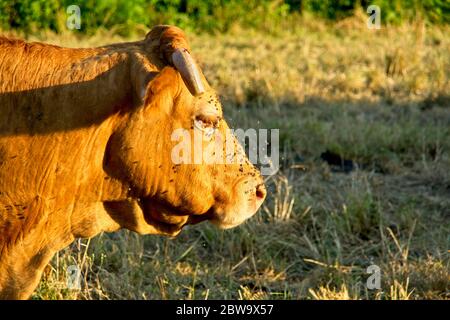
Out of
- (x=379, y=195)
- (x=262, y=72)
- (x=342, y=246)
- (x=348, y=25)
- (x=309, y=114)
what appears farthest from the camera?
(x=348, y=25)

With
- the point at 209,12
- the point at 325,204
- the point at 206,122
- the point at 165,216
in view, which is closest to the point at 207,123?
the point at 206,122

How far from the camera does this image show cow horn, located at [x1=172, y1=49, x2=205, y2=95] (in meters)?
3.72

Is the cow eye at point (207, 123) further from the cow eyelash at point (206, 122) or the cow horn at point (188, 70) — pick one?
the cow horn at point (188, 70)

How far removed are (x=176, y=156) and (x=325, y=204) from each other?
3309 mm

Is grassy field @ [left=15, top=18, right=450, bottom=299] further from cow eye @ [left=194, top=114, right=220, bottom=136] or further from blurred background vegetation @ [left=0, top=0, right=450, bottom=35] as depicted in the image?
blurred background vegetation @ [left=0, top=0, right=450, bottom=35]

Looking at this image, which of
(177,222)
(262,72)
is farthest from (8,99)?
(262,72)

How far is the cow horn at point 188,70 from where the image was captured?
3719 millimetres

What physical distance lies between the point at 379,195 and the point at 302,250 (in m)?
1.14

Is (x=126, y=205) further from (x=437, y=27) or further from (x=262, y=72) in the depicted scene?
(x=437, y=27)

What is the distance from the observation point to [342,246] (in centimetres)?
651

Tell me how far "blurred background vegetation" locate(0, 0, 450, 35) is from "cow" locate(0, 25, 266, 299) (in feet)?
32.7

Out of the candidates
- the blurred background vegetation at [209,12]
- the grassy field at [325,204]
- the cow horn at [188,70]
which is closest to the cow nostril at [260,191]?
the cow horn at [188,70]

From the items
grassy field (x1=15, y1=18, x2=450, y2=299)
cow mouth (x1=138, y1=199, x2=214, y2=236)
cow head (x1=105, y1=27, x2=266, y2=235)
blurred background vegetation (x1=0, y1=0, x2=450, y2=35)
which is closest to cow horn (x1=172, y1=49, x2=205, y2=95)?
cow head (x1=105, y1=27, x2=266, y2=235)

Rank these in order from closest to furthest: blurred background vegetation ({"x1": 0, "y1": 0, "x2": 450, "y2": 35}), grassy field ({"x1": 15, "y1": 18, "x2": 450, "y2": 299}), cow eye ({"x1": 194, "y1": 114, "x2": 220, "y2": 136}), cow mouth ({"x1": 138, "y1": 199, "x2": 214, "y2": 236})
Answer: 1. cow eye ({"x1": 194, "y1": 114, "x2": 220, "y2": 136})
2. cow mouth ({"x1": 138, "y1": 199, "x2": 214, "y2": 236})
3. grassy field ({"x1": 15, "y1": 18, "x2": 450, "y2": 299})
4. blurred background vegetation ({"x1": 0, "y1": 0, "x2": 450, "y2": 35})
